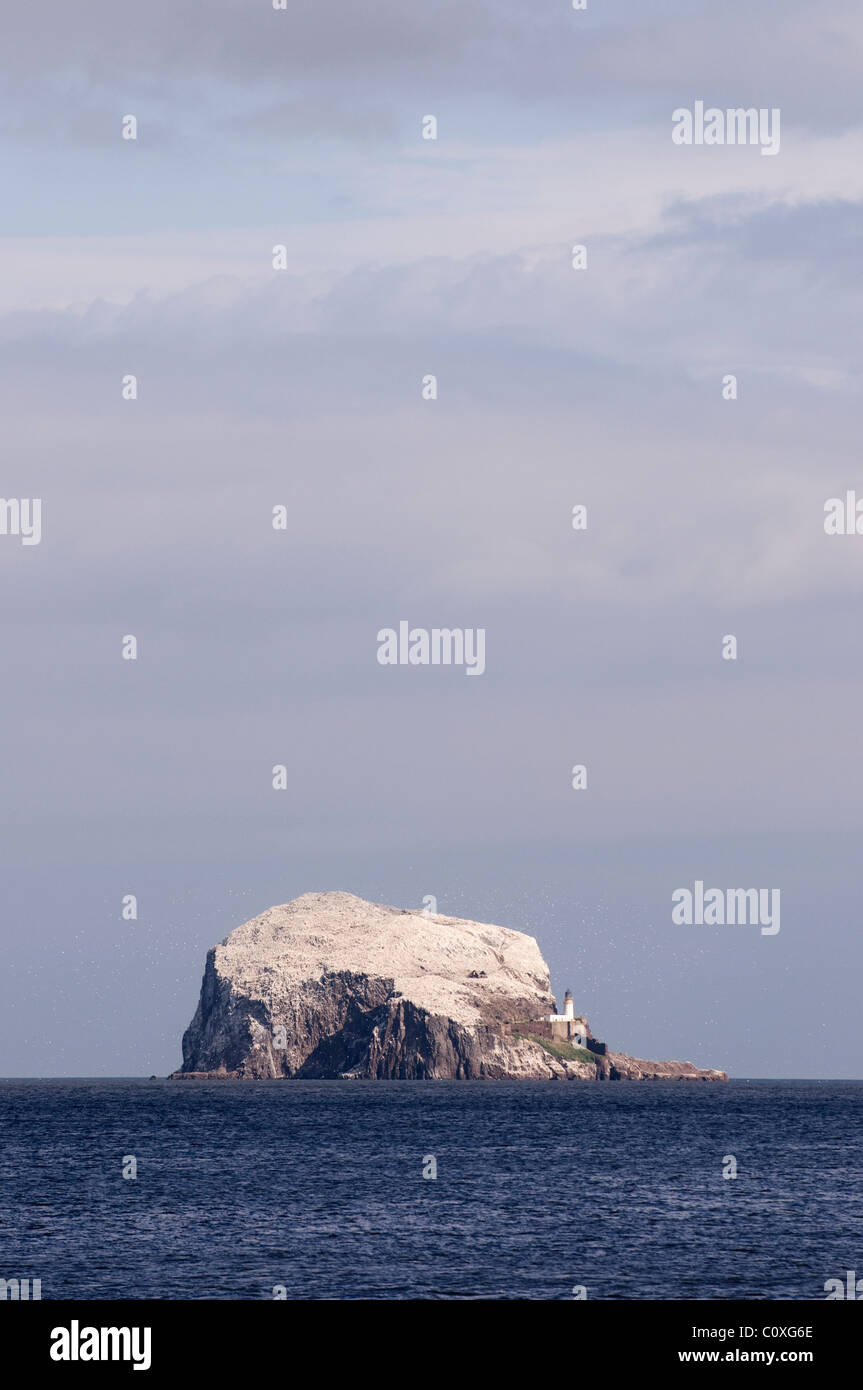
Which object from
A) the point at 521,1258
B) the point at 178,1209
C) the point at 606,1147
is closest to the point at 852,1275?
the point at 521,1258

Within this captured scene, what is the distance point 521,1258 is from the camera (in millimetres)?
65938

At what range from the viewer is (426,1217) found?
260 feet

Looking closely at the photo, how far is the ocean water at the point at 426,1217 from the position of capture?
60.8 meters

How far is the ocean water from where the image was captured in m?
60.8

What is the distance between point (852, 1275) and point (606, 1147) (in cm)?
7126
